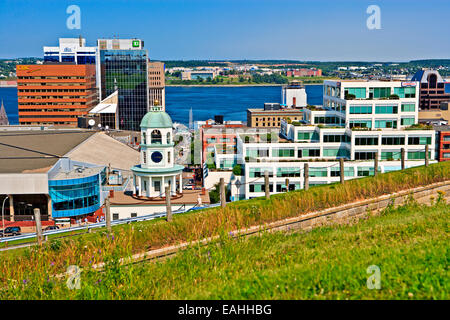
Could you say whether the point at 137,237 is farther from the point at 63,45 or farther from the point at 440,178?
the point at 63,45

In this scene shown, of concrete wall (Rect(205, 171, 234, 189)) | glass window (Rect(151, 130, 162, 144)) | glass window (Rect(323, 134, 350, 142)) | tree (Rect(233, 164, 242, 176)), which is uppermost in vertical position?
glass window (Rect(151, 130, 162, 144))

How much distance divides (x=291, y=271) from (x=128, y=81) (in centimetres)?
9739

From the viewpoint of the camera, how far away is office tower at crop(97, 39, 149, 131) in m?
102

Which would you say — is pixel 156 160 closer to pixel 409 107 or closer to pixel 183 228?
pixel 183 228

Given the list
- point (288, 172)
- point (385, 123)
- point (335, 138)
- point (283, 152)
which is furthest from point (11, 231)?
point (385, 123)

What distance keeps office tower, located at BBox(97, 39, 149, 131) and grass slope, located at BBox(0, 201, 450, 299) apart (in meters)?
92.4

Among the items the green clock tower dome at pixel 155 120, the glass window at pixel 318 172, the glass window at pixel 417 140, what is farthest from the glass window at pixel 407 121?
the green clock tower dome at pixel 155 120

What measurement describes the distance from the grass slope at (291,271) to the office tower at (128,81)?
92364 mm

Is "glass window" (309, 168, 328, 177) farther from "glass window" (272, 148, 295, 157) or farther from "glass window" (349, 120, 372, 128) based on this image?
"glass window" (349, 120, 372, 128)

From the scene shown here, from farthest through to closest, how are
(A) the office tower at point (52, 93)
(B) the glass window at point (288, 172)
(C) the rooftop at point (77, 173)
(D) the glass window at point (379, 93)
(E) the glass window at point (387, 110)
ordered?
(A) the office tower at point (52, 93) → (D) the glass window at point (379, 93) → (E) the glass window at point (387, 110) → (B) the glass window at point (288, 172) → (C) the rooftop at point (77, 173)

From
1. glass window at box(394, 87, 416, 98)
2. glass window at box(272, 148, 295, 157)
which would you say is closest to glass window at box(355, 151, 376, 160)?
glass window at box(272, 148, 295, 157)

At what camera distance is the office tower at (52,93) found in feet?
348

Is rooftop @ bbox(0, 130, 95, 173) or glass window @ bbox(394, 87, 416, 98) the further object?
glass window @ bbox(394, 87, 416, 98)

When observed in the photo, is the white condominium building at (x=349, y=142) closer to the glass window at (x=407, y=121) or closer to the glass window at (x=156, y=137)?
the glass window at (x=407, y=121)
